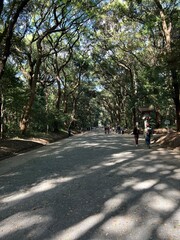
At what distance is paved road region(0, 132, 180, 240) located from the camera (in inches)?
171

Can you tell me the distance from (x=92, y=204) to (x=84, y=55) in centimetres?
3670

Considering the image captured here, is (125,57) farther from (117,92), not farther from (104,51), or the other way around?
(117,92)

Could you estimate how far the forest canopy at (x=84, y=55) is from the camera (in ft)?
69.0

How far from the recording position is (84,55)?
134 feet

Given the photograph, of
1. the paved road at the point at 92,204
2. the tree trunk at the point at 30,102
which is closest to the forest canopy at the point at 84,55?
the tree trunk at the point at 30,102

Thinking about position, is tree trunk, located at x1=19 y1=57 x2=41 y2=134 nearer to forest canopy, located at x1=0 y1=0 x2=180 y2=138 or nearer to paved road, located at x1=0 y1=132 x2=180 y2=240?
forest canopy, located at x1=0 y1=0 x2=180 y2=138

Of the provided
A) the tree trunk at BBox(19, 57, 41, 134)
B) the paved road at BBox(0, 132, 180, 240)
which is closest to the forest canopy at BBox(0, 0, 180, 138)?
the tree trunk at BBox(19, 57, 41, 134)

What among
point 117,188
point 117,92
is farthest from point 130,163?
point 117,92

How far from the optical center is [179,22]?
24.3m

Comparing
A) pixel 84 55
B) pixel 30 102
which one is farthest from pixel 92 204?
pixel 84 55

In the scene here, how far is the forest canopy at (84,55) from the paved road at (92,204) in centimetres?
913

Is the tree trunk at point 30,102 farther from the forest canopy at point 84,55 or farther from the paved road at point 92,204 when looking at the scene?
the paved road at point 92,204

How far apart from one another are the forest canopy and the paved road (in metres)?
9.13

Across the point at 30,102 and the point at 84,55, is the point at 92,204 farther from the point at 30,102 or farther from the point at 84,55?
the point at 84,55
